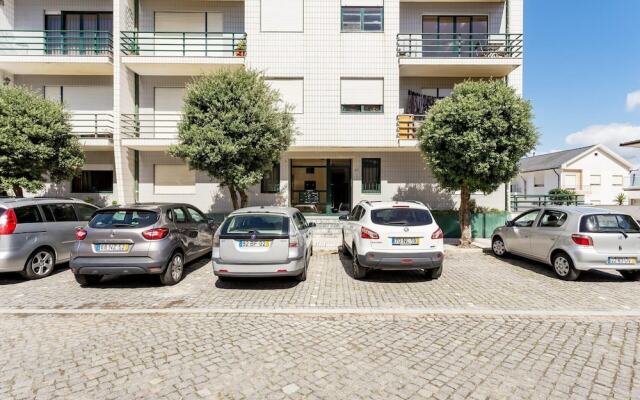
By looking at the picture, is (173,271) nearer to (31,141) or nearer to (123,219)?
(123,219)

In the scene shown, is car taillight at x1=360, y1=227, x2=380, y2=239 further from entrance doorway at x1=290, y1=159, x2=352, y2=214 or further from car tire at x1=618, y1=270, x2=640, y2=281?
entrance doorway at x1=290, y1=159, x2=352, y2=214

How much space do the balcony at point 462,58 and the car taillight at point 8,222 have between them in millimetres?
13486

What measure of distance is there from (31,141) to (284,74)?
379 inches

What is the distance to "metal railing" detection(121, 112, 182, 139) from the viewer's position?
1366cm

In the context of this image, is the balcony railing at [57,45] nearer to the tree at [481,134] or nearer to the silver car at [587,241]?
the tree at [481,134]

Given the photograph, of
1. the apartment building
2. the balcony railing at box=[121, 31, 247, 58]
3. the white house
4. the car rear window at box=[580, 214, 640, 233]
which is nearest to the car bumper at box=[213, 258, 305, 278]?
the car rear window at box=[580, 214, 640, 233]

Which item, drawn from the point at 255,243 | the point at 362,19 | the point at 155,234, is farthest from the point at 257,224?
the point at 362,19

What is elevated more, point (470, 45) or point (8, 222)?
point (470, 45)

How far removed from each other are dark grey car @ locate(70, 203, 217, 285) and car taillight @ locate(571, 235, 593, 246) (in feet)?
28.6

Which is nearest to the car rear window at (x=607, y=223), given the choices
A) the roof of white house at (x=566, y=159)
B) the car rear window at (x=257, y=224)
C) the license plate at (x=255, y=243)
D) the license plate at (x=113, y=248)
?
the car rear window at (x=257, y=224)

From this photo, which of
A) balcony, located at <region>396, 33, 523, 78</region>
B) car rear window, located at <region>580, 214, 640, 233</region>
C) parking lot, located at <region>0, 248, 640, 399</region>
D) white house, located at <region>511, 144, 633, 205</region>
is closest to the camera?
parking lot, located at <region>0, 248, 640, 399</region>

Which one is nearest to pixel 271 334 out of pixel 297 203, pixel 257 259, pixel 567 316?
pixel 257 259

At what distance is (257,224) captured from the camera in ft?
20.8

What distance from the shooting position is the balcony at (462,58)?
13.2m
